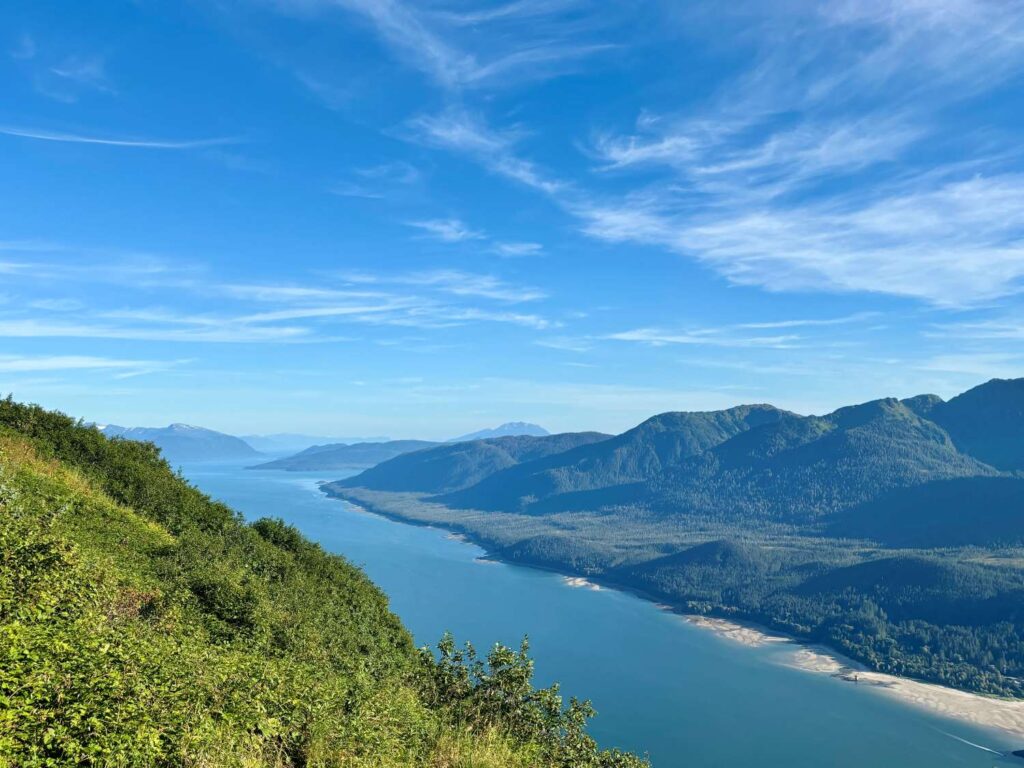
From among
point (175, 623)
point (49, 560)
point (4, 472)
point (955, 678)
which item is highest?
point (4, 472)

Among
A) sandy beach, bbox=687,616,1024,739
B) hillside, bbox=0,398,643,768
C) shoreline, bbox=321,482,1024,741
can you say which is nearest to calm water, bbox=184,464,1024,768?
shoreline, bbox=321,482,1024,741

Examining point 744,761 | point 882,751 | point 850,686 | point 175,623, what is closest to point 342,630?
point 175,623

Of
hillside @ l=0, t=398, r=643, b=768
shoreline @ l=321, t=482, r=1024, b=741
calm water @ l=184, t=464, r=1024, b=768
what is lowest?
shoreline @ l=321, t=482, r=1024, b=741

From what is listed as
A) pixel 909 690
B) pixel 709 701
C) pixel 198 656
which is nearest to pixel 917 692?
pixel 909 690

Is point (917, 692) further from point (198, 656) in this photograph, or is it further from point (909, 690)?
point (198, 656)

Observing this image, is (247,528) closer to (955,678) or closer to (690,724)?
(690,724)

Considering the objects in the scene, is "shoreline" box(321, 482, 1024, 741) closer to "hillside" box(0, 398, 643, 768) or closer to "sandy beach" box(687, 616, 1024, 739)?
"sandy beach" box(687, 616, 1024, 739)

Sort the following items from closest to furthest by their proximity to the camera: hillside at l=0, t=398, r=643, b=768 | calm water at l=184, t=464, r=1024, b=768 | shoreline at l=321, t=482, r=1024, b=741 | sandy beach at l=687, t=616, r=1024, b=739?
hillside at l=0, t=398, r=643, b=768 → calm water at l=184, t=464, r=1024, b=768 → shoreline at l=321, t=482, r=1024, b=741 → sandy beach at l=687, t=616, r=1024, b=739
